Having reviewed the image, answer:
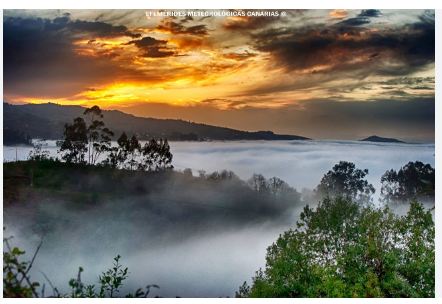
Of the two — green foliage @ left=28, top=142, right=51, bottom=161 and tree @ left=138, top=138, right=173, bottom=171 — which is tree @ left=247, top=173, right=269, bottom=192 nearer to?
tree @ left=138, top=138, right=173, bottom=171

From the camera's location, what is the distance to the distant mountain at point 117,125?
7.57m

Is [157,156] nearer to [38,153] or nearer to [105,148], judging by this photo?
[105,148]

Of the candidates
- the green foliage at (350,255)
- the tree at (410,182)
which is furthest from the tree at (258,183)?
the tree at (410,182)

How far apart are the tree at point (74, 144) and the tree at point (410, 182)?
3.73 m

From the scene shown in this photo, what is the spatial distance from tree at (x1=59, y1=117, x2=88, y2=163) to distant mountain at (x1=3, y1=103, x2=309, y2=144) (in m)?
0.09

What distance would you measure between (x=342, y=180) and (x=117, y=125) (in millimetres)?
2853

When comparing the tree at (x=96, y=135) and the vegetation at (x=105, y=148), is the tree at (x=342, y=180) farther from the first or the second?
the tree at (x=96, y=135)

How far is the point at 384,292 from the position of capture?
739cm

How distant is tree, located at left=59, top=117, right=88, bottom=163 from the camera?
771cm

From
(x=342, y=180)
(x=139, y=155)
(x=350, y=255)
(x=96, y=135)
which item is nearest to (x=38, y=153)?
(x=96, y=135)

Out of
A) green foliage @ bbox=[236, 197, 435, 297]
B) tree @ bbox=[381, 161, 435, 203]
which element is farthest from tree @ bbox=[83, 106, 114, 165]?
tree @ bbox=[381, 161, 435, 203]
